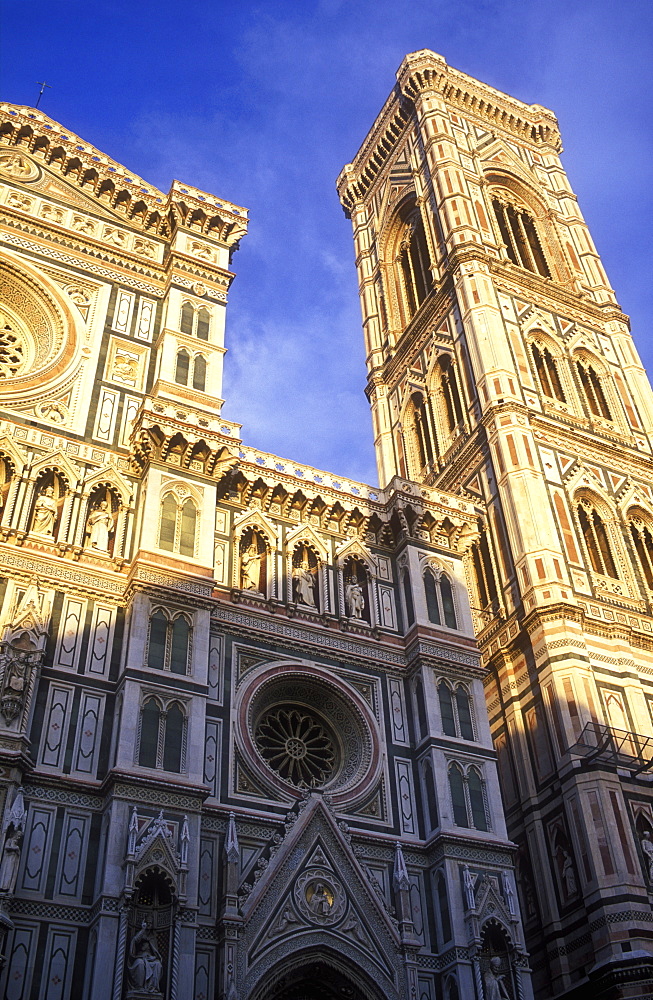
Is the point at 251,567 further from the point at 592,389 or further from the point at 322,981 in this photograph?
the point at 592,389

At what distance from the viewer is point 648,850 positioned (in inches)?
815

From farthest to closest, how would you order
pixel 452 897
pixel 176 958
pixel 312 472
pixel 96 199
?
pixel 96 199 → pixel 312 472 → pixel 452 897 → pixel 176 958

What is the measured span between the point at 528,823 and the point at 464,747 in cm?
405

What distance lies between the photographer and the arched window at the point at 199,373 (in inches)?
926

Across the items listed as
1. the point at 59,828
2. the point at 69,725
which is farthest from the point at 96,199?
the point at 59,828

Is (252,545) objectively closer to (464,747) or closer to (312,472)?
(312,472)

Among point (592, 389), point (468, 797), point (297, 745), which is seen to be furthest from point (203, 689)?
point (592, 389)

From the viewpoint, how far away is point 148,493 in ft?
65.5

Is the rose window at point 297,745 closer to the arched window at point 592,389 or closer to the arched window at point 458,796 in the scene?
the arched window at point 458,796

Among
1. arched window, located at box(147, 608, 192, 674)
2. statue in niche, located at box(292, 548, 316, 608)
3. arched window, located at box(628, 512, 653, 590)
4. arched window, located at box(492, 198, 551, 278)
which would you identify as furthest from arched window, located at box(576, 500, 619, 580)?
arched window, located at box(147, 608, 192, 674)

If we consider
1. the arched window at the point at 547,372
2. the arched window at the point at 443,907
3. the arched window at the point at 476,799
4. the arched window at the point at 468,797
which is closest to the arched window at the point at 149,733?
the arched window at the point at 443,907

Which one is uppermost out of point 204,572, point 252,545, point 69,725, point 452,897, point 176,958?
point 252,545

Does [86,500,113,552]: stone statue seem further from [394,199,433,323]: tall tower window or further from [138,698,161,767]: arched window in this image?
[394,199,433,323]: tall tower window

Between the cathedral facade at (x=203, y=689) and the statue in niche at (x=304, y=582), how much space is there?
62 mm
